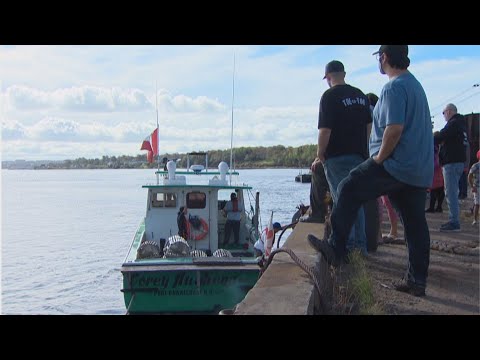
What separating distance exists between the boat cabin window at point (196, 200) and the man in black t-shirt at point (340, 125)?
11.2 metres

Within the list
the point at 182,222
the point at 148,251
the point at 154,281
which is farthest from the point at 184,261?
the point at 182,222

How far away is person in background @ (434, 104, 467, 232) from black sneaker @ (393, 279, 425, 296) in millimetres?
3523

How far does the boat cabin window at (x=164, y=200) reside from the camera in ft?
55.1

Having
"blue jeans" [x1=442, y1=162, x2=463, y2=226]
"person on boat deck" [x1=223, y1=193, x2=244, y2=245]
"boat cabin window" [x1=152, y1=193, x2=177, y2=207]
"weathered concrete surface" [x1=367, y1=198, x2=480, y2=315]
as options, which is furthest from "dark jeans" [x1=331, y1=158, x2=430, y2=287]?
"person on boat deck" [x1=223, y1=193, x2=244, y2=245]

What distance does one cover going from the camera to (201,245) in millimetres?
16766

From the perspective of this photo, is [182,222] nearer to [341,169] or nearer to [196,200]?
[196,200]

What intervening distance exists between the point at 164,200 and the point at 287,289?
12902mm

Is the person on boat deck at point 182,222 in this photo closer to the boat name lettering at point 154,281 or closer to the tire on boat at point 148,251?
the tire on boat at point 148,251

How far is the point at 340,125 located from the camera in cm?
559

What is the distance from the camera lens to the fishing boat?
41.6ft

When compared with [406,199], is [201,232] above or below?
below

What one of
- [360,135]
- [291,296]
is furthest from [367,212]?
[291,296]

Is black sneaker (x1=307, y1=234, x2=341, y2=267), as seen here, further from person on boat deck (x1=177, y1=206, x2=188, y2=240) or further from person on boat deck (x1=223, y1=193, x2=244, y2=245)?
person on boat deck (x1=223, y1=193, x2=244, y2=245)
